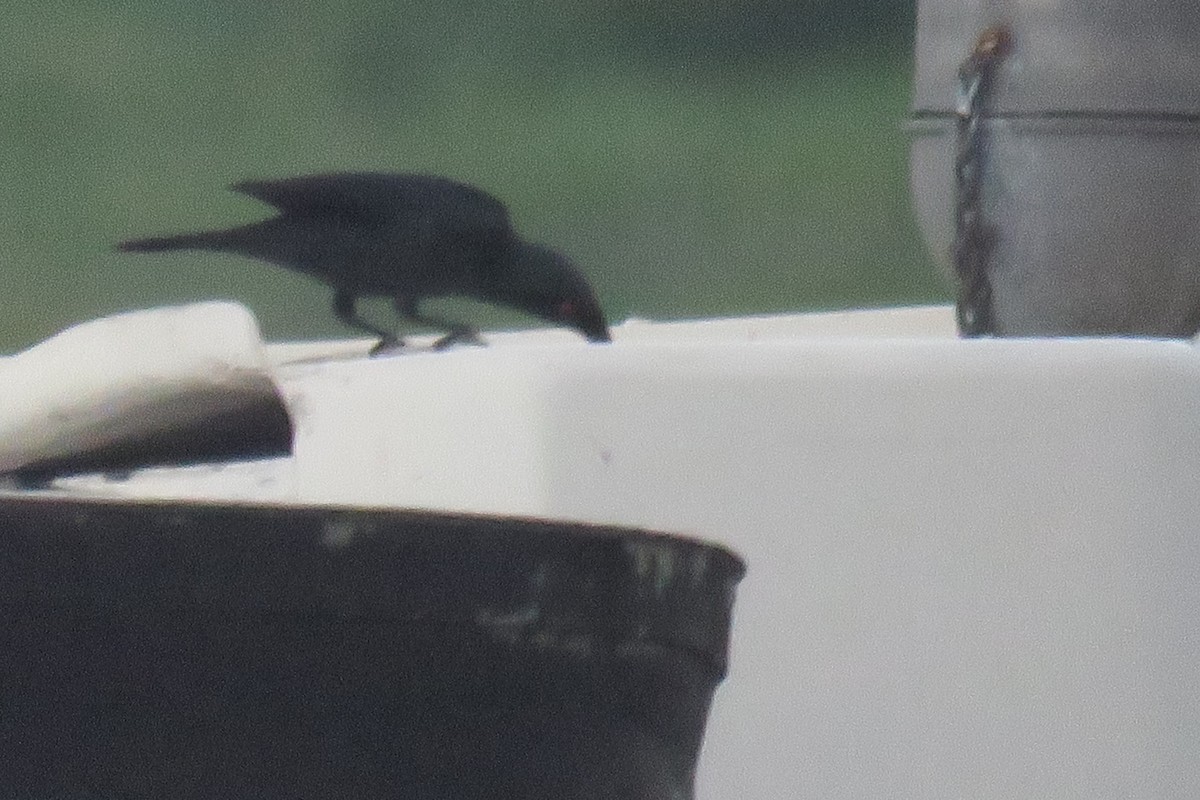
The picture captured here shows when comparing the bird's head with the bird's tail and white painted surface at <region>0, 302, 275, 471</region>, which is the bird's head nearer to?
the bird's tail

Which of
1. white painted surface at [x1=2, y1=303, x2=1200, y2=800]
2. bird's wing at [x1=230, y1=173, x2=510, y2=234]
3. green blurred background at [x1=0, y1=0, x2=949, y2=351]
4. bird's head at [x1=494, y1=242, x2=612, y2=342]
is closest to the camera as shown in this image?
white painted surface at [x1=2, y1=303, x2=1200, y2=800]

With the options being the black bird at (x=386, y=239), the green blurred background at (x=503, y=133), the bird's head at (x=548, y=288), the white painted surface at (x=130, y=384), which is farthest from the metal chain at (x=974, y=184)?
the green blurred background at (x=503, y=133)

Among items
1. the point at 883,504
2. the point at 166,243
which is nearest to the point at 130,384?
the point at 883,504

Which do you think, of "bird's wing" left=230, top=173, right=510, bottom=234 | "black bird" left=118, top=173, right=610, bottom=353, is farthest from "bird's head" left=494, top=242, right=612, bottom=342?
"bird's wing" left=230, top=173, right=510, bottom=234

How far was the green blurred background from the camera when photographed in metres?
11.2

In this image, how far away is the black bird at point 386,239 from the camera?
417 centimetres

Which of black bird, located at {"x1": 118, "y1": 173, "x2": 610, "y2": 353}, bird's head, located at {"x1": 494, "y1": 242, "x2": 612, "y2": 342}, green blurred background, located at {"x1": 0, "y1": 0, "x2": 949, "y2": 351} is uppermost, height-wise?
black bird, located at {"x1": 118, "y1": 173, "x2": 610, "y2": 353}

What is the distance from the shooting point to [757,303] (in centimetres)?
1188

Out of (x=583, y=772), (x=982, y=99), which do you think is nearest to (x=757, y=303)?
(x=982, y=99)

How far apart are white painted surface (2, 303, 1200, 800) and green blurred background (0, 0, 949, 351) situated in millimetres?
8478

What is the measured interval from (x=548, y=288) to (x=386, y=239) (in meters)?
0.47

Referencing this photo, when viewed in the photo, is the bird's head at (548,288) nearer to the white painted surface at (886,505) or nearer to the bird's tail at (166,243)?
the bird's tail at (166,243)

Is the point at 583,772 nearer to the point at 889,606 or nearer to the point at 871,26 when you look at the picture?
the point at 889,606

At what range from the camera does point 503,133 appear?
1270cm
